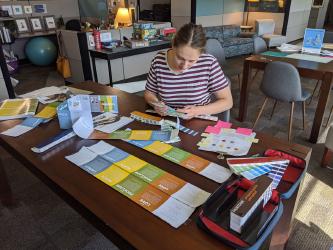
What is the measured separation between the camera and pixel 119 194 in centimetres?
91

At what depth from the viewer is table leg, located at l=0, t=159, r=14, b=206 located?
5.84 ft

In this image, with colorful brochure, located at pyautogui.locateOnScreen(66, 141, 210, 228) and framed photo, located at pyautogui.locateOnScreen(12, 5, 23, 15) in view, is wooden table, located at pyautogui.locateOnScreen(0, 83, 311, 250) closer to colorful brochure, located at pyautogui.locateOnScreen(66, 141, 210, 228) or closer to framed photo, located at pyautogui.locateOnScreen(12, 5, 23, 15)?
colorful brochure, located at pyautogui.locateOnScreen(66, 141, 210, 228)

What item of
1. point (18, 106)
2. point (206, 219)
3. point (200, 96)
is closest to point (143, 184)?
point (206, 219)

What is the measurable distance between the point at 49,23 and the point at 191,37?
5662 mm

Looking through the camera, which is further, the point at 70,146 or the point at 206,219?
the point at 70,146

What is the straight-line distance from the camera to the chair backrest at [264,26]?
19.7 feet

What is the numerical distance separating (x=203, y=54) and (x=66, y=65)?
3388 mm

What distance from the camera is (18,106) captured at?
64.4 inches

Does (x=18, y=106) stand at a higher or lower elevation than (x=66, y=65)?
higher

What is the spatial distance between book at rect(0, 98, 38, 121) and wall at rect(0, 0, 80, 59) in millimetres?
4830

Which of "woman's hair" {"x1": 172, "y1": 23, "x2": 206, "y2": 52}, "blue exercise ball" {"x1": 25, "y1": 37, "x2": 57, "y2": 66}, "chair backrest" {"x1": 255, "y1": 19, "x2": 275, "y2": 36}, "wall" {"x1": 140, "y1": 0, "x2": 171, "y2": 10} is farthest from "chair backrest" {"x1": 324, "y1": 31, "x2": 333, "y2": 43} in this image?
"blue exercise ball" {"x1": 25, "y1": 37, "x2": 57, "y2": 66}

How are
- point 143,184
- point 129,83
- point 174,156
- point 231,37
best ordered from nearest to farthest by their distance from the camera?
point 143,184 < point 174,156 < point 129,83 < point 231,37

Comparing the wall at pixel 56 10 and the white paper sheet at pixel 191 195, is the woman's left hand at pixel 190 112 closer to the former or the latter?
the white paper sheet at pixel 191 195

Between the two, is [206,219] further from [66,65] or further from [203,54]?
[66,65]
